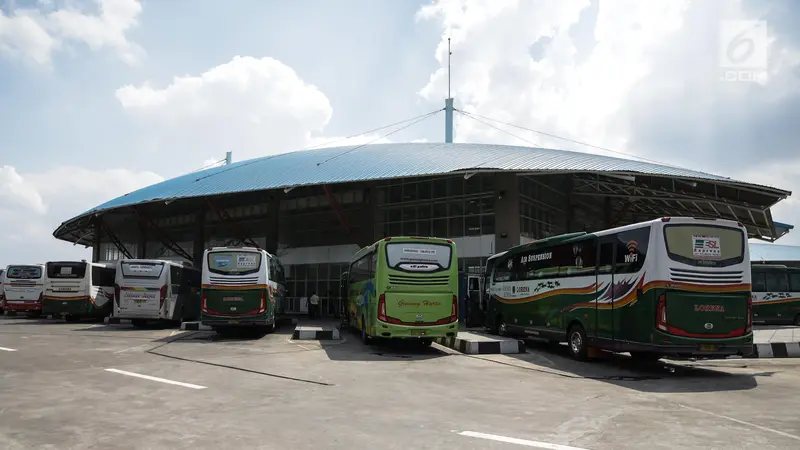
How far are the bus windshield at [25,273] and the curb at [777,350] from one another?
32861 millimetres

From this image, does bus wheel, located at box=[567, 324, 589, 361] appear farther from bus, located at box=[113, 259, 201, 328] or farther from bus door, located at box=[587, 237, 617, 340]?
bus, located at box=[113, 259, 201, 328]

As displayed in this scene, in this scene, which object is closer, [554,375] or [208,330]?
[554,375]

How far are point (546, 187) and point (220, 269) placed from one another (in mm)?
21066

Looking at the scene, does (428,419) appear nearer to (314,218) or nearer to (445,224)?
(445,224)

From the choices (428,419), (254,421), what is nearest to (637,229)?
(428,419)

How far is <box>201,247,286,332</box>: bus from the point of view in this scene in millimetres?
20219

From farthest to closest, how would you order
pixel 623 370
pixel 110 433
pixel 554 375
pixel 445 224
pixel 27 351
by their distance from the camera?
pixel 445 224, pixel 27 351, pixel 623 370, pixel 554 375, pixel 110 433

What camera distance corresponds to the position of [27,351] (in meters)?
14.5

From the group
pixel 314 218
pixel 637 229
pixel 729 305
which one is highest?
pixel 314 218

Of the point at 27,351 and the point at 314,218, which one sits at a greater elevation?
the point at 314,218

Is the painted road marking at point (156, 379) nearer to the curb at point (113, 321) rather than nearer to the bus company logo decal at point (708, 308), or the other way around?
the bus company logo decal at point (708, 308)

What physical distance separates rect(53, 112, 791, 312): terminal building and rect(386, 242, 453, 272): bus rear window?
11.3 m

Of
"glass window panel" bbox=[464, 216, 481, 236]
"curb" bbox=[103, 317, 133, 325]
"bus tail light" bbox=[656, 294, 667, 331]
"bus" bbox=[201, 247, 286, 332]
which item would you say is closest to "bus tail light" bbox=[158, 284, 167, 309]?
"curb" bbox=[103, 317, 133, 325]

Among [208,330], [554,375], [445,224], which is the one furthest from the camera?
[445,224]
